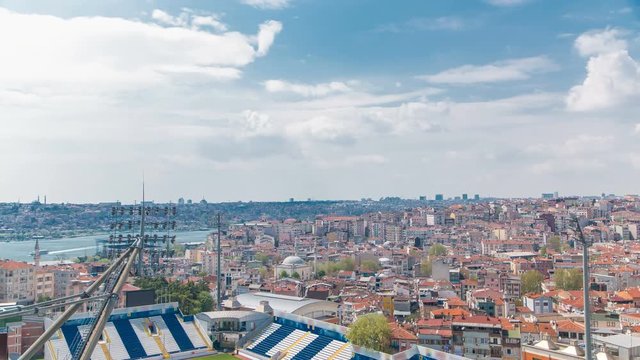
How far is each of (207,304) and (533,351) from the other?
2333 centimetres

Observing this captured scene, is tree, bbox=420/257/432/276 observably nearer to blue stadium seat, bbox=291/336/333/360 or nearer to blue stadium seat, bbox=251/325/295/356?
blue stadium seat, bbox=251/325/295/356

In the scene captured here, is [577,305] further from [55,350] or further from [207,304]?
[55,350]

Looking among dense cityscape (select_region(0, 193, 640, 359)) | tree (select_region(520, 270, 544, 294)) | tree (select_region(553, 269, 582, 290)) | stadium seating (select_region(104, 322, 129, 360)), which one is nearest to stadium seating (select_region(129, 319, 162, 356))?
stadium seating (select_region(104, 322, 129, 360))

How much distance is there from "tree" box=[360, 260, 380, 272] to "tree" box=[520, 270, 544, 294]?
1744 cm

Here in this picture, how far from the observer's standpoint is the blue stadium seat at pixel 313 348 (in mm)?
25062

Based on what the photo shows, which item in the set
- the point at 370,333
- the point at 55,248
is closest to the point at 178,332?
the point at 370,333

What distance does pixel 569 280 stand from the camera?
48344 millimetres

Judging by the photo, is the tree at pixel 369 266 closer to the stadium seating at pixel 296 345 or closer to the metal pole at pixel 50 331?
the stadium seating at pixel 296 345

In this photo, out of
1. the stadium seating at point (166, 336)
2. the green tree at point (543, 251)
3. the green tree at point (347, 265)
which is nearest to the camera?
the stadium seating at point (166, 336)

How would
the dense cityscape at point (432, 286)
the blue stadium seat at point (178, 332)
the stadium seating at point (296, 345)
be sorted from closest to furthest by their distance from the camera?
the stadium seating at point (296, 345) → the blue stadium seat at point (178, 332) → the dense cityscape at point (432, 286)

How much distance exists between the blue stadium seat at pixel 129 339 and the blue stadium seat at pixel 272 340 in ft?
16.6

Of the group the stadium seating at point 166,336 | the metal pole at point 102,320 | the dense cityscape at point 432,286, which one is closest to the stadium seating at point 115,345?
the dense cityscape at point 432,286

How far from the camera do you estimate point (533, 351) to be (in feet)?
68.2

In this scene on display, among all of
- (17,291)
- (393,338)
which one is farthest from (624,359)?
(17,291)
